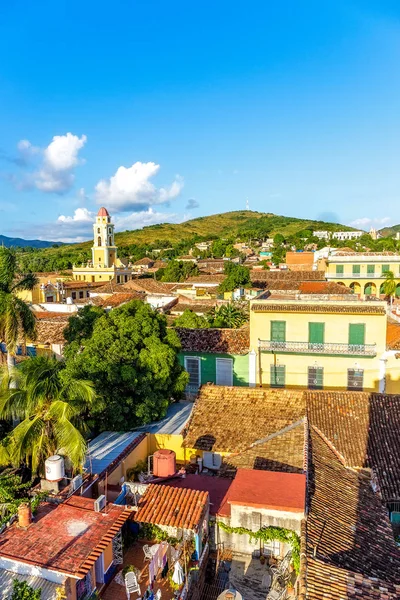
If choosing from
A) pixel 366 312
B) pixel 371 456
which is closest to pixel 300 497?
pixel 371 456

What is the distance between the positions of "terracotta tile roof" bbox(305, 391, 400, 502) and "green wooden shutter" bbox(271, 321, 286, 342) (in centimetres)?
567

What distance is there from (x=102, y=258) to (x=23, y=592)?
67529mm

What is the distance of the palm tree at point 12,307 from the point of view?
50.0 ft

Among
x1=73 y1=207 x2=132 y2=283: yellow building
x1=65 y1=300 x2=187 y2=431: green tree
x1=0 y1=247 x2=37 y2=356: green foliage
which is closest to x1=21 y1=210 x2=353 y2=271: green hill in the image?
x1=73 y1=207 x2=132 y2=283: yellow building

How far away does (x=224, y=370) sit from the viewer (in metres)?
22.1

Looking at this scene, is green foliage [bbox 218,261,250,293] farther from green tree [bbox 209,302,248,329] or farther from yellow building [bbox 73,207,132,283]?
Result: yellow building [bbox 73,207,132,283]

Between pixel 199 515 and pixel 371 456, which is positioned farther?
pixel 371 456

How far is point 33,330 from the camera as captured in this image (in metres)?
16.3

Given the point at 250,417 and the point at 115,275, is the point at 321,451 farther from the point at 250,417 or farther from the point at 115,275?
the point at 115,275

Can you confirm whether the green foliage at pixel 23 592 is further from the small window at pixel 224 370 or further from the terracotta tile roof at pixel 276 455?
the small window at pixel 224 370

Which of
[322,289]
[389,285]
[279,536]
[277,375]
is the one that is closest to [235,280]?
[322,289]

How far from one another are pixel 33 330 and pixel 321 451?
10.7 m

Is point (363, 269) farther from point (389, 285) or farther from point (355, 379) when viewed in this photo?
point (355, 379)

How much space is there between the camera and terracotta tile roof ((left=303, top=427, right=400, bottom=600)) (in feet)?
26.6
